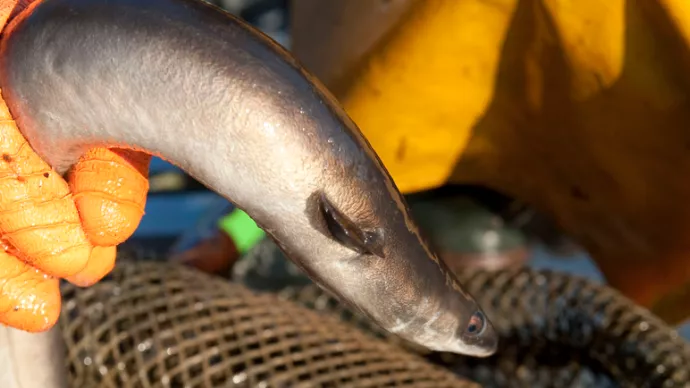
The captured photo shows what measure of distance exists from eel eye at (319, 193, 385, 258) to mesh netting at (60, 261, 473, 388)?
0.38m

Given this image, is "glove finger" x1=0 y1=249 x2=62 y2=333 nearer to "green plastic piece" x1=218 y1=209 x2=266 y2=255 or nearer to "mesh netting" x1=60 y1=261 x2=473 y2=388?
"mesh netting" x1=60 y1=261 x2=473 y2=388

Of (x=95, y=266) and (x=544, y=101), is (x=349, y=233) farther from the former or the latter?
(x=544, y=101)

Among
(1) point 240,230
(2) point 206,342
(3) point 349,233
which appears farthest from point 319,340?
(1) point 240,230

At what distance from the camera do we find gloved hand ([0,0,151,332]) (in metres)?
0.45

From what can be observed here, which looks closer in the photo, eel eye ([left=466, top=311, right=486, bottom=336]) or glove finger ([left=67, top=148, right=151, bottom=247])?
glove finger ([left=67, top=148, right=151, bottom=247])

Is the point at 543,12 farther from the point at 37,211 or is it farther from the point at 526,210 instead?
the point at 526,210

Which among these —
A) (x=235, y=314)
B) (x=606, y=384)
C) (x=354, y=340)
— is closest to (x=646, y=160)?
(x=606, y=384)

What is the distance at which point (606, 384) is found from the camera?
0.95 m

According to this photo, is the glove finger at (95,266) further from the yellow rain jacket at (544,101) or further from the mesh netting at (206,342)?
the yellow rain jacket at (544,101)

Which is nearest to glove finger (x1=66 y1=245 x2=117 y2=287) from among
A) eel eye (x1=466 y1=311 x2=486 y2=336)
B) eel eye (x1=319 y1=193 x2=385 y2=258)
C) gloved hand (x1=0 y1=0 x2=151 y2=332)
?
gloved hand (x1=0 y1=0 x2=151 y2=332)

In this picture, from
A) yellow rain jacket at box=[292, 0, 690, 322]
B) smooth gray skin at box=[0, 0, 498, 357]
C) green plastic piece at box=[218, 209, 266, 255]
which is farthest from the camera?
green plastic piece at box=[218, 209, 266, 255]

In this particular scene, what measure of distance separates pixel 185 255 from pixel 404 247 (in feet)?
3.48

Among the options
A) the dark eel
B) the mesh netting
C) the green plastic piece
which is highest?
the dark eel

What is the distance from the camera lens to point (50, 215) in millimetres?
456
